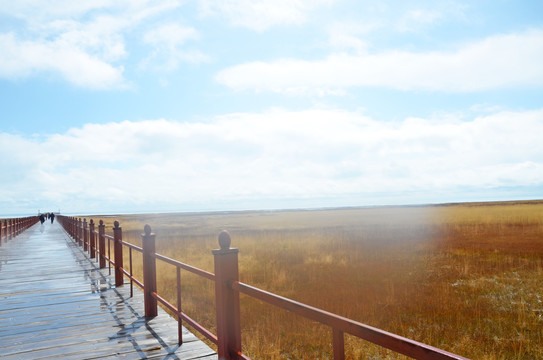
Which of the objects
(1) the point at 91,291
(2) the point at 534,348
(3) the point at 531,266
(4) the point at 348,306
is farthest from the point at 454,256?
(1) the point at 91,291

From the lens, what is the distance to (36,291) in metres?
8.88

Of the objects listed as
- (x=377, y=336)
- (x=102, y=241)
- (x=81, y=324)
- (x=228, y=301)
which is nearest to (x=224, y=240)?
(x=228, y=301)

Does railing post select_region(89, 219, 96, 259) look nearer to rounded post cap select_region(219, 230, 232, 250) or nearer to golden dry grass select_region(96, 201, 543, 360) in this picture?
golden dry grass select_region(96, 201, 543, 360)

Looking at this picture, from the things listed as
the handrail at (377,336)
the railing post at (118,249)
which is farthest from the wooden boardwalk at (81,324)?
the handrail at (377,336)

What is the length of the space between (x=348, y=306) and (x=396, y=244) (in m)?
13.4

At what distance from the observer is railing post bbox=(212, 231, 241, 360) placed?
4.00 metres

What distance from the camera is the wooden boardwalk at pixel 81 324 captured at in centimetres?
502

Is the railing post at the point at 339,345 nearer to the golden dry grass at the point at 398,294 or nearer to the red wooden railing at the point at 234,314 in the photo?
the red wooden railing at the point at 234,314

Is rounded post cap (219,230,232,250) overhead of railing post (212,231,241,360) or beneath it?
overhead

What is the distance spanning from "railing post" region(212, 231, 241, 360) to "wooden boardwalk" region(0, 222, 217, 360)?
0.98 metres

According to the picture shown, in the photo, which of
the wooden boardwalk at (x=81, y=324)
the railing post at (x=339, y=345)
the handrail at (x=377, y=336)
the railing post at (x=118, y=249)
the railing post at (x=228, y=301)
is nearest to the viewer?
the handrail at (x=377, y=336)

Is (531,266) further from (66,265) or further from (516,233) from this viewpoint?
(66,265)

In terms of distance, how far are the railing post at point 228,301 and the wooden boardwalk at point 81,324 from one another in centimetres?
98

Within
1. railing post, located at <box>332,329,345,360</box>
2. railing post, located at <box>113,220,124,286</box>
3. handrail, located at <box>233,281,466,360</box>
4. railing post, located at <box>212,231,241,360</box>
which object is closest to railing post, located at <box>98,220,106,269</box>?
railing post, located at <box>113,220,124,286</box>
